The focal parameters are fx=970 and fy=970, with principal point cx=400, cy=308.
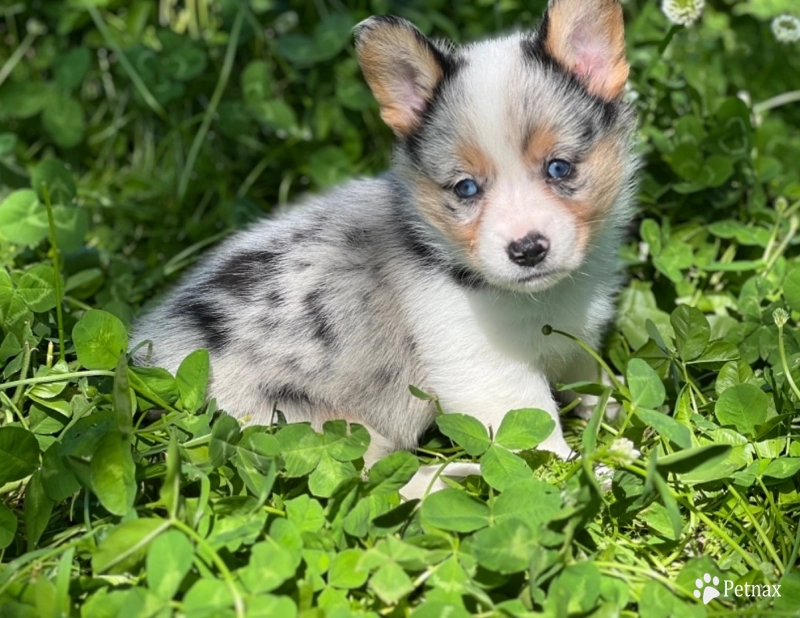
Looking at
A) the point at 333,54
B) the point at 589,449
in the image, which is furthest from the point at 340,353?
the point at 333,54

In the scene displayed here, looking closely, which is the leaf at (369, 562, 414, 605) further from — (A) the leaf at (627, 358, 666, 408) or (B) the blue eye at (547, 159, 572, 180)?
(B) the blue eye at (547, 159, 572, 180)

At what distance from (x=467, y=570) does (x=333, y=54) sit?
3126 millimetres

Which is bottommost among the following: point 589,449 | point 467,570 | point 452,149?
point 467,570

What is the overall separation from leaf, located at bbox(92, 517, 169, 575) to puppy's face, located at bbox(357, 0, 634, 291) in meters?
1.23

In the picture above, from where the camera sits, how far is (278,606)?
7.66 ft

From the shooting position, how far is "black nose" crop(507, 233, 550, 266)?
9.37 ft

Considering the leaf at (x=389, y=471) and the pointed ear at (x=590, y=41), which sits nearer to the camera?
the leaf at (x=389, y=471)

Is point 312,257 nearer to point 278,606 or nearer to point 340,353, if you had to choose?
point 340,353

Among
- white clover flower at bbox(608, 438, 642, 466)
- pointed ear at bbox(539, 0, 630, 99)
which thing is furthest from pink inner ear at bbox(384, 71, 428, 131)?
white clover flower at bbox(608, 438, 642, 466)

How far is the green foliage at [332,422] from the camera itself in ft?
8.32

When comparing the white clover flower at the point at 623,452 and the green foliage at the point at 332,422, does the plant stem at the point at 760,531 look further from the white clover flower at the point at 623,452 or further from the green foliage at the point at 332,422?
the white clover flower at the point at 623,452

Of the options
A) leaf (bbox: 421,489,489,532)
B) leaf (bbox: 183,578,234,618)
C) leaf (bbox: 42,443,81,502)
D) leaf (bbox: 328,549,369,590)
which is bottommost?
leaf (bbox: 42,443,81,502)

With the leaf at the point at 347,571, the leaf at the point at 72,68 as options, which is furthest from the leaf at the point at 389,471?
the leaf at the point at 72,68

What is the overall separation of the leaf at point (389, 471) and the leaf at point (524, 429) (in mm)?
299
